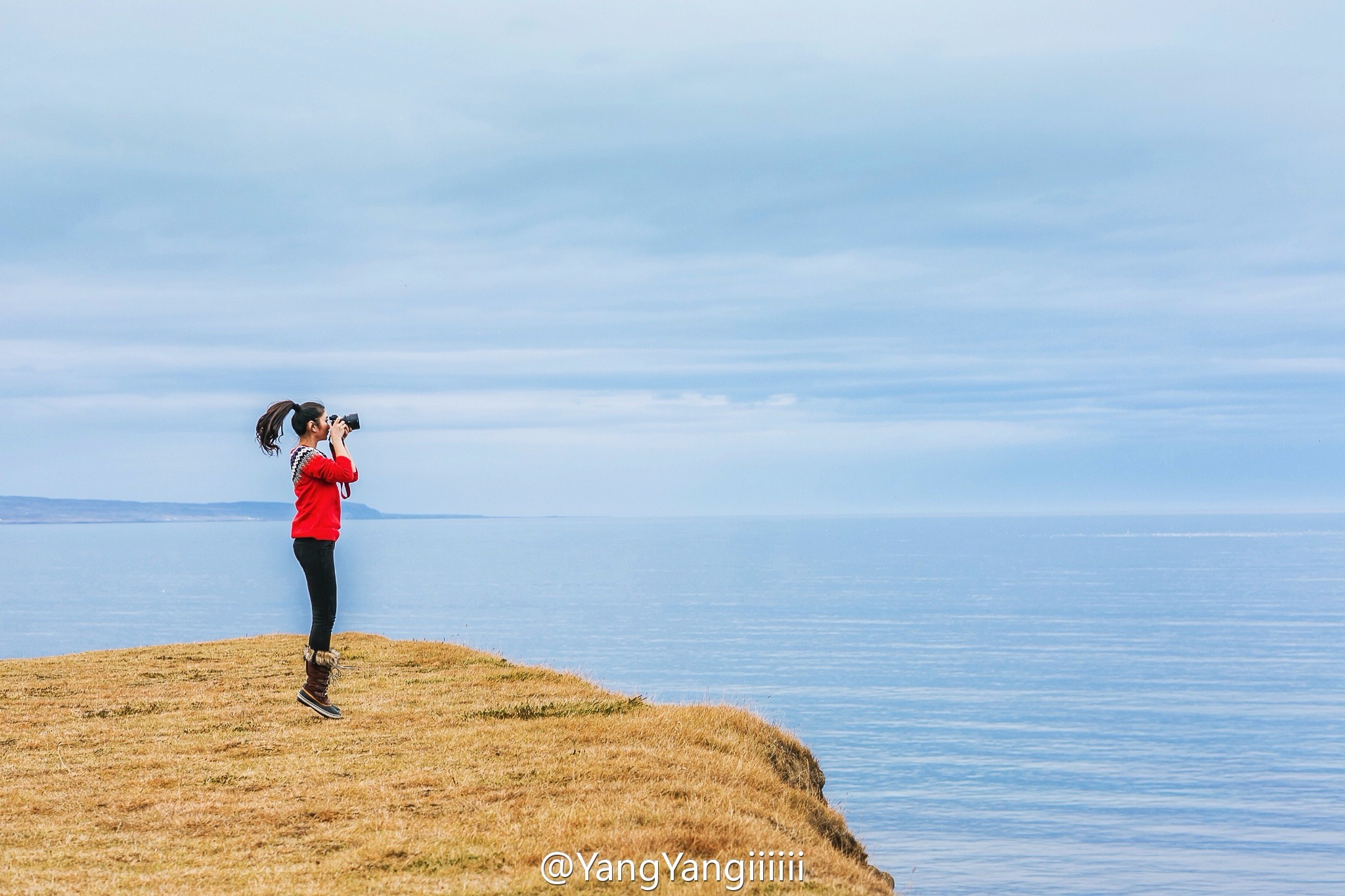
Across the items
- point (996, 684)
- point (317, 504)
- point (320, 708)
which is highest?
point (996, 684)

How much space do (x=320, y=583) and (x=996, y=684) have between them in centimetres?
7153

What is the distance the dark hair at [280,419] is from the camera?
46.7 ft

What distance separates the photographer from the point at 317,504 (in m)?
14.3

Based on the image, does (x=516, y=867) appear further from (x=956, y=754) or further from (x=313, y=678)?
(x=956, y=754)

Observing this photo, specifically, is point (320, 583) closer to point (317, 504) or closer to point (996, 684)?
point (317, 504)

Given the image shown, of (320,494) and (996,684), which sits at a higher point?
(996,684)

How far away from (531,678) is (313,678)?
4.39 metres

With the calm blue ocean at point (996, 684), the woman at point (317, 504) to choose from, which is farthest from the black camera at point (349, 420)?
the calm blue ocean at point (996, 684)

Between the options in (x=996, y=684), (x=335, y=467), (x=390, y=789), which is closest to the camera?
(x=390, y=789)

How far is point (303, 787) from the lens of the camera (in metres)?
11.2

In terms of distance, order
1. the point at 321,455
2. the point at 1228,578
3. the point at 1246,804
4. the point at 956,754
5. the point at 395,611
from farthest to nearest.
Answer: the point at 1228,578 < the point at 395,611 < the point at 956,754 < the point at 1246,804 < the point at 321,455

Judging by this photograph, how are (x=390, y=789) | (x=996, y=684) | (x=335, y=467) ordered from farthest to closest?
(x=996, y=684), (x=335, y=467), (x=390, y=789)

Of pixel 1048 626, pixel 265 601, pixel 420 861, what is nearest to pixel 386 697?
pixel 420 861

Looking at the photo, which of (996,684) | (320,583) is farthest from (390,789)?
(996,684)
